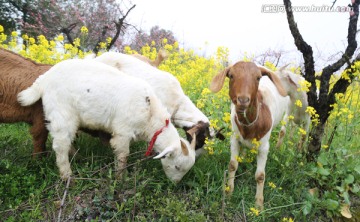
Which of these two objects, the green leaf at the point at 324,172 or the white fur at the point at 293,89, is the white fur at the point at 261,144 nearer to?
the green leaf at the point at 324,172

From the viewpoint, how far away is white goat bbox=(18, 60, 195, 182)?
4.30m

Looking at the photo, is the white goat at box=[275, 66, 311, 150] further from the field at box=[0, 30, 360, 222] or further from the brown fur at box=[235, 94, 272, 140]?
the brown fur at box=[235, 94, 272, 140]

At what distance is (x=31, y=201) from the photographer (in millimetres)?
4078

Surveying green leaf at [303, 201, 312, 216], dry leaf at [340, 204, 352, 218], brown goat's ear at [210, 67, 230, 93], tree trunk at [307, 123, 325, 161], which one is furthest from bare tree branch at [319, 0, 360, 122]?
brown goat's ear at [210, 67, 230, 93]

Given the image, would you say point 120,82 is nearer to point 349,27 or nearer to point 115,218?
point 115,218

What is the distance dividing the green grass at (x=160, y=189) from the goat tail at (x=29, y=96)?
2.27ft

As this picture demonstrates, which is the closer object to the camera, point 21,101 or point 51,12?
point 21,101

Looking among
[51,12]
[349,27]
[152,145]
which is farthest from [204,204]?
[51,12]

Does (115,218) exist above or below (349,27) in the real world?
below

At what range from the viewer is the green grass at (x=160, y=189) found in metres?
3.98

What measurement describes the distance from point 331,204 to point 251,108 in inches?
54.0

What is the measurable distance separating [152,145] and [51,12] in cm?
1449

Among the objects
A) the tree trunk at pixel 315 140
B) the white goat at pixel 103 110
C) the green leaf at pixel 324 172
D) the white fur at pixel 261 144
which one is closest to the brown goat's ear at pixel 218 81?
the white fur at pixel 261 144

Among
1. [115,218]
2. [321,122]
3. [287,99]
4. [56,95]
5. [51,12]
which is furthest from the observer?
[51,12]
